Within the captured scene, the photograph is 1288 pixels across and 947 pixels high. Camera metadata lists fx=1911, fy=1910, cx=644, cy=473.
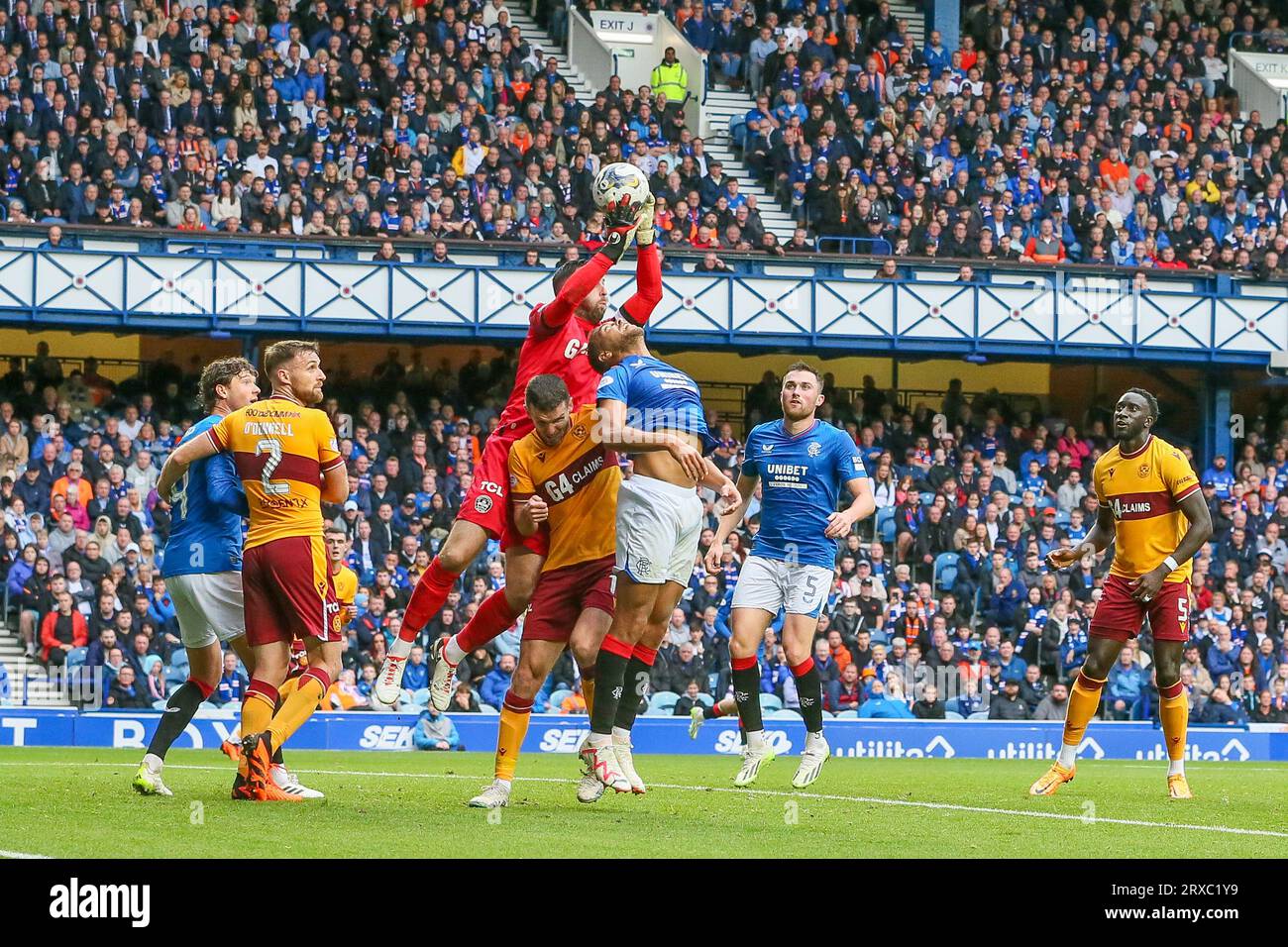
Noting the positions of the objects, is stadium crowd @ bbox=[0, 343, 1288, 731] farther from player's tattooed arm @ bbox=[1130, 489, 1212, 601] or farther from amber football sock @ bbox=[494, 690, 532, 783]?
amber football sock @ bbox=[494, 690, 532, 783]

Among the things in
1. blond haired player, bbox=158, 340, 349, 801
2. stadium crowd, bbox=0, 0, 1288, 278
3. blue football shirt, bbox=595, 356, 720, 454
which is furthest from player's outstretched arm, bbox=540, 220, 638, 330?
stadium crowd, bbox=0, 0, 1288, 278

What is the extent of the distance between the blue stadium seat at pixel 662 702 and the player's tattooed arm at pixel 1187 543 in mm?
10394

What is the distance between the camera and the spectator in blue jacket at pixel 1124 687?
24.2 m

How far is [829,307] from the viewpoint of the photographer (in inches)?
1160

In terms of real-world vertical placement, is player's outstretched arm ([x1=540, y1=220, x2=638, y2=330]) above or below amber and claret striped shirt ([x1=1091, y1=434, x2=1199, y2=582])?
above

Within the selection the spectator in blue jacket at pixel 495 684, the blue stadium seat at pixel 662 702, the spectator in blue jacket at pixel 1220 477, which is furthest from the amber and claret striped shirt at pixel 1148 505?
the spectator in blue jacket at pixel 1220 477

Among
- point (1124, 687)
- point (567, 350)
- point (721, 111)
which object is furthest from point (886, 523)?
point (567, 350)

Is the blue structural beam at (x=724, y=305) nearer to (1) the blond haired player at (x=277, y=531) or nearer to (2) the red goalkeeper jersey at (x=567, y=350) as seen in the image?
(2) the red goalkeeper jersey at (x=567, y=350)

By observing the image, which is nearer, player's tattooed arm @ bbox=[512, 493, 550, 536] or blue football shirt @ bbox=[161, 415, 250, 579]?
player's tattooed arm @ bbox=[512, 493, 550, 536]

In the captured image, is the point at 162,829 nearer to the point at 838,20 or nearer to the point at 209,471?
the point at 209,471

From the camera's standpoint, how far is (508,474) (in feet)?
35.9

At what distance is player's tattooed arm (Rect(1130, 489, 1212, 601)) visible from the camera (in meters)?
12.8

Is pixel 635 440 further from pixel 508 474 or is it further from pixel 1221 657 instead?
pixel 1221 657
